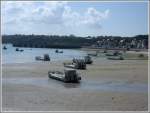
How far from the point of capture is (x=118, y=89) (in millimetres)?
16969

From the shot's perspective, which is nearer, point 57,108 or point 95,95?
point 57,108

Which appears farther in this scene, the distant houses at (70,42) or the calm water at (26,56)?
the distant houses at (70,42)

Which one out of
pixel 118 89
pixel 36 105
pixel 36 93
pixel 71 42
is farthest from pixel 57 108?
pixel 71 42

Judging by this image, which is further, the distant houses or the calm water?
the distant houses

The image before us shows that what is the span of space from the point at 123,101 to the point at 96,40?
8215 centimetres

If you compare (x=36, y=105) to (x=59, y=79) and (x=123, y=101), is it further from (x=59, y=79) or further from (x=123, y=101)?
(x=59, y=79)

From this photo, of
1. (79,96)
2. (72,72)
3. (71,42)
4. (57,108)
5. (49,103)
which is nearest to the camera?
(57,108)

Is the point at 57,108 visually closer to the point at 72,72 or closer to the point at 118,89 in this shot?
the point at 118,89

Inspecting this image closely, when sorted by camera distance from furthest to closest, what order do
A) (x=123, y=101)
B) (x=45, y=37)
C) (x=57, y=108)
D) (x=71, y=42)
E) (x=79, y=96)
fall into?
(x=71, y=42) → (x=45, y=37) → (x=79, y=96) → (x=123, y=101) → (x=57, y=108)

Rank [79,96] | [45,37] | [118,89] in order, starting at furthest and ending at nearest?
1. [45,37]
2. [118,89]
3. [79,96]

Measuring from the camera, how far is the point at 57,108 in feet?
36.4

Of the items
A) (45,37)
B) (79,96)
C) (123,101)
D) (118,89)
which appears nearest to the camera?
(123,101)

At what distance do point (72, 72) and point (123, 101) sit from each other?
23.9 ft

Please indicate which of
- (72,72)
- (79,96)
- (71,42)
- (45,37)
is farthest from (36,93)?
(71,42)
